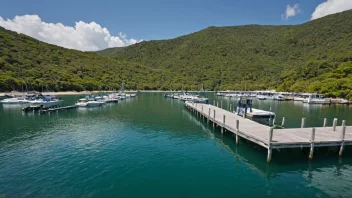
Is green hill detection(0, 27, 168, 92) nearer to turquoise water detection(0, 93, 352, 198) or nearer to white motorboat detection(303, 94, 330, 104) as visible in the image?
turquoise water detection(0, 93, 352, 198)

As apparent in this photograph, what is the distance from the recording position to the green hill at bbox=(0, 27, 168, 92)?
102688 millimetres

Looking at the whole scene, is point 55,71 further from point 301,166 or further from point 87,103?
A: point 301,166

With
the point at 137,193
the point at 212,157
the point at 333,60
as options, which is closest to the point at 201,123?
the point at 212,157

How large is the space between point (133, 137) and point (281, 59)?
617ft

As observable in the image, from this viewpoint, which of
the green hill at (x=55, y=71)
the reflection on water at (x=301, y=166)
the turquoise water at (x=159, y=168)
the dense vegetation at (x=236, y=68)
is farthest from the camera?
the green hill at (x=55, y=71)

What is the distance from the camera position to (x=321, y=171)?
655 inches

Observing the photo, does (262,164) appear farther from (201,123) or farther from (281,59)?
(281,59)

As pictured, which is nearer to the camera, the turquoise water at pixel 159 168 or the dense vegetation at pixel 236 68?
the turquoise water at pixel 159 168

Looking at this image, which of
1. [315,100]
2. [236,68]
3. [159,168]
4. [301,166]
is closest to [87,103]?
[159,168]

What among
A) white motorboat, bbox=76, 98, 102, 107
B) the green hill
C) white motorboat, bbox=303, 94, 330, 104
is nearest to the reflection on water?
white motorboat, bbox=76, 98, 102, 107

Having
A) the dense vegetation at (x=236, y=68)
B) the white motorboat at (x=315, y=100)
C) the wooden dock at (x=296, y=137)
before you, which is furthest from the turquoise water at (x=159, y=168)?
the dense vegetation at (x=236, y=68)

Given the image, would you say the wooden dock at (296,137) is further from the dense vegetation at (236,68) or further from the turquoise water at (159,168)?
the dense vegetation at (236,68)

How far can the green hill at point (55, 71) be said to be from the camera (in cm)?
10269

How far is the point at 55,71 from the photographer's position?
12281 cm
